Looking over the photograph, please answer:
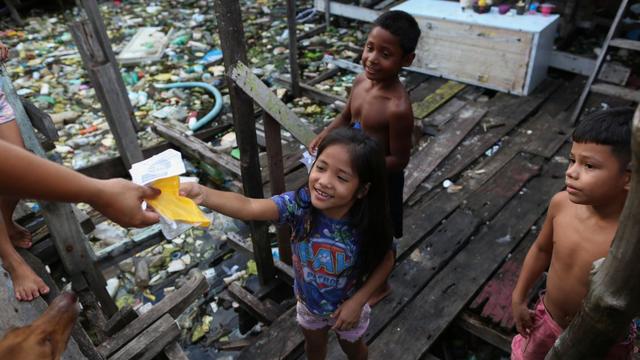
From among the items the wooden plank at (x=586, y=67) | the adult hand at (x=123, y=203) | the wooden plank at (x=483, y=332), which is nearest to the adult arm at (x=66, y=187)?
the adult hand at (x=123, y=203)

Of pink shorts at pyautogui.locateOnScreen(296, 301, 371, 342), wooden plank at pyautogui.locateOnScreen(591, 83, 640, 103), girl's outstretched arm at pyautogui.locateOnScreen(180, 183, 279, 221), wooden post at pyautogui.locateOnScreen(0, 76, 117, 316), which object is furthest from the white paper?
wooden plank at pyautogui.locateOnScreen(591, 83, 640, 103)

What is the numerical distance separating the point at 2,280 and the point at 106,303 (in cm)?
99

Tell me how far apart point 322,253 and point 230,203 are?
426 mm

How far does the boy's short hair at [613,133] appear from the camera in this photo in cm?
143

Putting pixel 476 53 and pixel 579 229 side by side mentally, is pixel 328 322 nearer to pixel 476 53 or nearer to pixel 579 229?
pixel 579 229

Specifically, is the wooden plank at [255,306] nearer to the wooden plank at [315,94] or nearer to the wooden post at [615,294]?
the wooden post at [615,294]

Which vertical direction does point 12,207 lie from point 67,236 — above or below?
above

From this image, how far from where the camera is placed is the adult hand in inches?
49.1

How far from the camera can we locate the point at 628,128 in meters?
1.43

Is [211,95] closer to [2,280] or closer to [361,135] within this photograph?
[2,280]

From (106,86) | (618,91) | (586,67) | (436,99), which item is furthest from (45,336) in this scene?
(586,67)

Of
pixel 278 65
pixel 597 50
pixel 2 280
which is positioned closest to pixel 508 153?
pixel 597 50

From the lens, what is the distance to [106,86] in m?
4.21

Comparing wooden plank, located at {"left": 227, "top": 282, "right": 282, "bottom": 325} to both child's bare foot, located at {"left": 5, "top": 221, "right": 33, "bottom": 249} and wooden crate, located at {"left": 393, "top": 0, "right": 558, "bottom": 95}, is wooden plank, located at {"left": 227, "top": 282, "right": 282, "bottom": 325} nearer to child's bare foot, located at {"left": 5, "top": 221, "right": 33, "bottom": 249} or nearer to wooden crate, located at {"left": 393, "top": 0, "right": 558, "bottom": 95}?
child's bare foot, located at {"left": 5, "top": 221, "right": 33, "bottom": 249}
